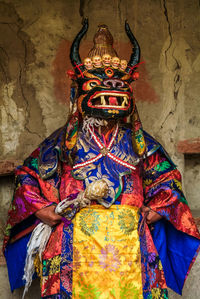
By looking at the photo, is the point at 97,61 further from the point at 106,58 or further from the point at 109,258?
the point at 109,258

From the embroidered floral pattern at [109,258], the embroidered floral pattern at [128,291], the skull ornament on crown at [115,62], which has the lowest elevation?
the embroidered floral pattern at [128,291]

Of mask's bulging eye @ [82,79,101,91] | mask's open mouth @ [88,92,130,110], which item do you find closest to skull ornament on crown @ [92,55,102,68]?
mask's bulging eye @ [82,79,101,91]

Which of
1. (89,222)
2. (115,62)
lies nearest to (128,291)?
(89,222)

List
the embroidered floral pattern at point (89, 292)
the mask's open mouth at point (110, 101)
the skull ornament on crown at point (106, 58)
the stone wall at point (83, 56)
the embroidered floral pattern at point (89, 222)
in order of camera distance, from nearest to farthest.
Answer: the embroidered floral pattern at point (89, 292) → the embroidered floral pattern at point (89, 222) → the mask's open mouth at point (110, 101) → the skull ornament on crown at point (106, 58) → the stone wall at point (83, 56)

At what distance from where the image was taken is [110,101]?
3.24 m

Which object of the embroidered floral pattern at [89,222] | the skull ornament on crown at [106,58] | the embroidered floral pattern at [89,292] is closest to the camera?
the embroidered floral pattern at [89,292]

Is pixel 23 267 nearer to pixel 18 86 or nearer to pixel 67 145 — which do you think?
pixel 67 145

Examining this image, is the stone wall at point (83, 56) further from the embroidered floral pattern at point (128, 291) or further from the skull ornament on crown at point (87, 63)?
the embroidered floral pattern at point (128, 291)

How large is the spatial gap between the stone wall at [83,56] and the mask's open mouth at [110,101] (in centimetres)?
109

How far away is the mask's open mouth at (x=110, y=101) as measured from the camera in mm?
3223

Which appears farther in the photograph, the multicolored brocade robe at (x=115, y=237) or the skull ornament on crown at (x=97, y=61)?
the skull ornament on crown at (x=97, y=61)

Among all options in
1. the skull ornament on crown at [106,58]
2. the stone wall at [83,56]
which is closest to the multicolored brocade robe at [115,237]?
the skull ornament on crown at [106,58]

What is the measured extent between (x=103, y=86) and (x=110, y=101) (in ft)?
0.38

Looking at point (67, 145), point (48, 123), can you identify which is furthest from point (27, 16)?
point (67, 145)
